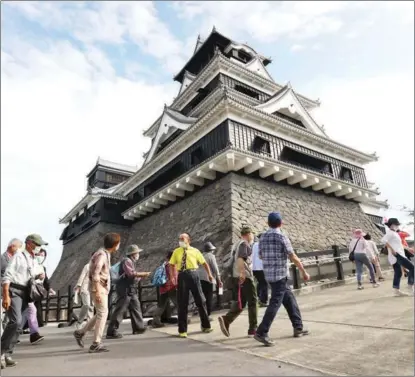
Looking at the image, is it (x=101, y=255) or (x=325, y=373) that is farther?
(x=101, y=255)

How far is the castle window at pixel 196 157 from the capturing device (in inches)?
575

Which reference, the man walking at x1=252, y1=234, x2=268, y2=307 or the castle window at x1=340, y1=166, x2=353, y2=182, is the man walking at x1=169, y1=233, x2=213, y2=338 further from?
the castle window at x1=340, y1=166, x2=353, y2=182

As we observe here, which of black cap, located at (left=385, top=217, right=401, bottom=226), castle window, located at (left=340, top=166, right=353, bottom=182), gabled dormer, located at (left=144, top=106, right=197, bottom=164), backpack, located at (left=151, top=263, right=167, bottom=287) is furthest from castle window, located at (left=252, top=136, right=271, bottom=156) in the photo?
backpack, located at (left=151, top=263, right=167, bottom=287)

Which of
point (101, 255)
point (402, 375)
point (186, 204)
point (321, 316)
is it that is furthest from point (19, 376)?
point (186, 204)

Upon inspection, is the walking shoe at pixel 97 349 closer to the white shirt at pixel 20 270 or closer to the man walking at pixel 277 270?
the white shirt at pixel 20 270

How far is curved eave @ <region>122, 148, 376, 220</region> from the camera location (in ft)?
42.0

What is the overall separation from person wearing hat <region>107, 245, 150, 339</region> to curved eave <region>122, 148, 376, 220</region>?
7.45 meters

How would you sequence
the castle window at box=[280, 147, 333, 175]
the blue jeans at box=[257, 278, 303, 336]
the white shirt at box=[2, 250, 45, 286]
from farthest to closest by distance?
the castle window at box=[280, 147, 333, 175] < the blue jeans at box=[257, 278, 303, 336] < the white shirt at box=[2, 250, 45, 286]

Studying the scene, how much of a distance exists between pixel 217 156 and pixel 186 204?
3793mm

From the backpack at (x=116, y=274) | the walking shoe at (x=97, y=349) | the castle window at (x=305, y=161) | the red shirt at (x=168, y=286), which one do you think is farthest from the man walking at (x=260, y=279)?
the castle window at (x=305, y=161)

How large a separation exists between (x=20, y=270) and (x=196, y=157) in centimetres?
1135

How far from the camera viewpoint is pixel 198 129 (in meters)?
14.4

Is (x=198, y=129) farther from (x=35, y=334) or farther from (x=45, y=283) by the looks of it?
(x=35, y=334)

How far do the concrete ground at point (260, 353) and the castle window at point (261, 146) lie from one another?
Result: 9.10 meters
